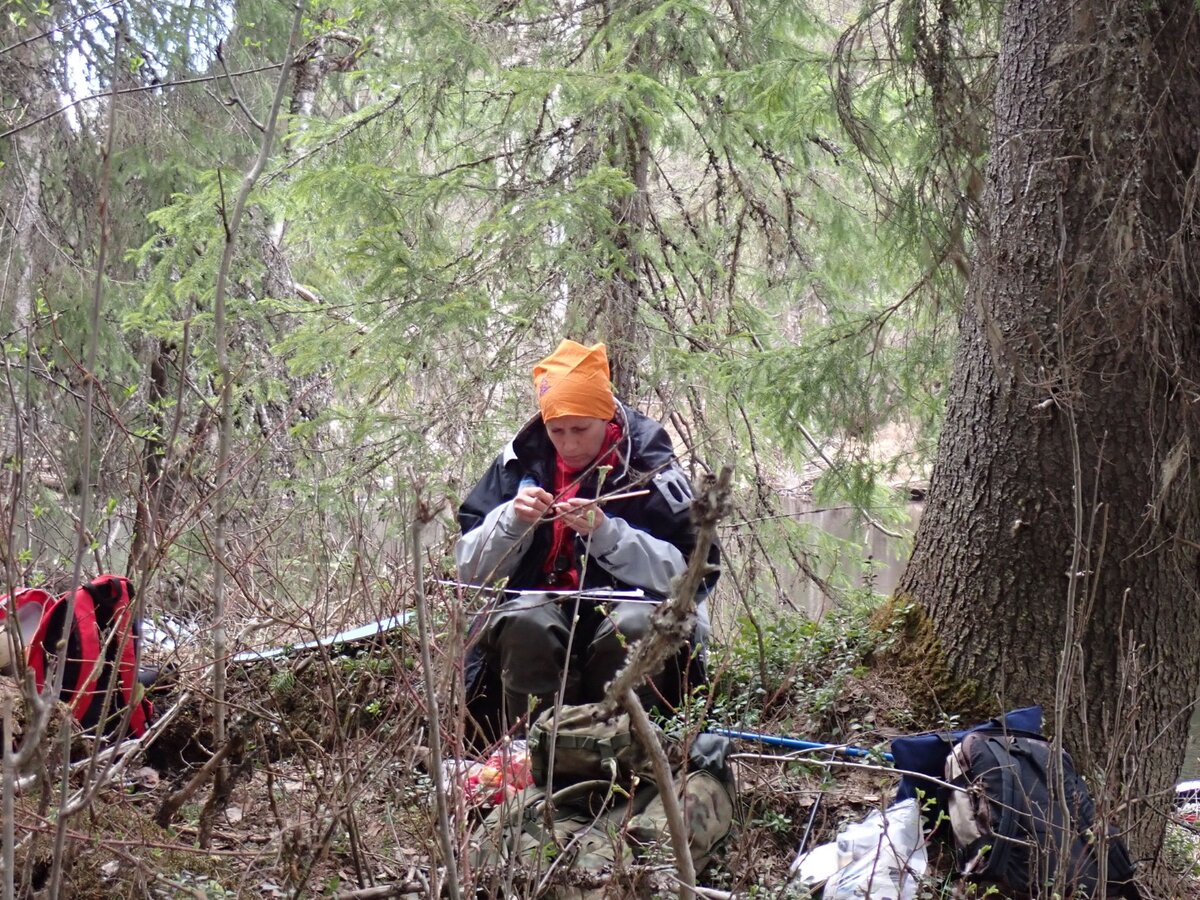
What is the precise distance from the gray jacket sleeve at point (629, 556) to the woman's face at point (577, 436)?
12.2 inches

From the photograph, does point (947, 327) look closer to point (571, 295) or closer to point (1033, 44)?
point (1033, 44)

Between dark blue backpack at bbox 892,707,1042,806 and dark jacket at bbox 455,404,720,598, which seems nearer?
dark blue backpack at bbox 892,707,1042,806

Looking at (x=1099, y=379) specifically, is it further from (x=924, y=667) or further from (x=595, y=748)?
(x=595, y=748)

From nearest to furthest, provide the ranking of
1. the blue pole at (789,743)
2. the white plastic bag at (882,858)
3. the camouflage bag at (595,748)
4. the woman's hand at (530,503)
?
the white plastic bag at (882,858) < the camouflage bag at (595,748) < the blue pole at (789,743) < the woman's hand at (530,503)

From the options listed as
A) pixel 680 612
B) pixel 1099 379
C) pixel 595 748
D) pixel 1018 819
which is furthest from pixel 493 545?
pixel 680 612

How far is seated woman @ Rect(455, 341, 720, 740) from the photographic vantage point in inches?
132

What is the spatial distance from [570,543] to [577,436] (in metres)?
0.35

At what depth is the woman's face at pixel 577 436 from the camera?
358 cm

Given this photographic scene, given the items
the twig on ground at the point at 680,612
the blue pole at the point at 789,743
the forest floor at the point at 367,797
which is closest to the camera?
the twig on ground at the point at 680,612

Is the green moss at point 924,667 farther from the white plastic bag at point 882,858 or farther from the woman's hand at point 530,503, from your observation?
the woman's hand at point 530,503

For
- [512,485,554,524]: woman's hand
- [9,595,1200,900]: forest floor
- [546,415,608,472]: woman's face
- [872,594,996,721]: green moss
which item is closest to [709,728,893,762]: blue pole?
[9,595,1200,900]: forest floor

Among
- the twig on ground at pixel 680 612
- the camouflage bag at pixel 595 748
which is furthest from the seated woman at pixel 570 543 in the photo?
the twig on ground at pixel 680 612

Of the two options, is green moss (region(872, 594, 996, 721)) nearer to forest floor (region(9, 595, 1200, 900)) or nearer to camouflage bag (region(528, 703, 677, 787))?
forest floor (region(9, 595, 1200, 900))

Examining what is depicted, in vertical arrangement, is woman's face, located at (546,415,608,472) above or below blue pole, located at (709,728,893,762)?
above
